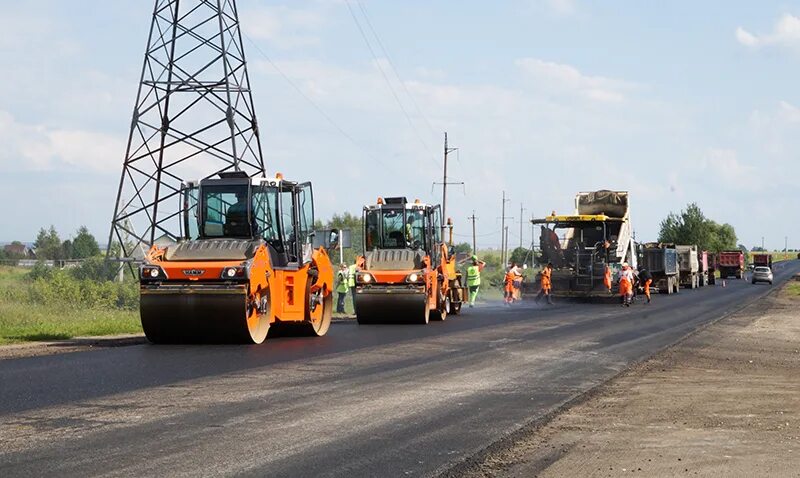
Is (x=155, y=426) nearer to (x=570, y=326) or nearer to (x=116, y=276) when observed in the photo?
(x=570, y=326)

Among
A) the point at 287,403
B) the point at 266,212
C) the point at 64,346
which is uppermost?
the point at 266,212

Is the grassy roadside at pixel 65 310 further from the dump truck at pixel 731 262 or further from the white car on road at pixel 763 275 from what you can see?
the dump truck at pixel 731 262

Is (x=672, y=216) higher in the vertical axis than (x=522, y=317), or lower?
higher

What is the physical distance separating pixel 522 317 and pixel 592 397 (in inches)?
680

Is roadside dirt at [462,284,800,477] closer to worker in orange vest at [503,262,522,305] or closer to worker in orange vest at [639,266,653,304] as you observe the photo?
worker in orange vest at [503,262,522,305]

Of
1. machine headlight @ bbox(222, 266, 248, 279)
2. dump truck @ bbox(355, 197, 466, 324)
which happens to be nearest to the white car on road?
dump truck @ bbox(355, 197, 466, 324)

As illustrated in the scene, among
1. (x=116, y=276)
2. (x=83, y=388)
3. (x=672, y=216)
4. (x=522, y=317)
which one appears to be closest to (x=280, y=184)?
(x=83, y=388)

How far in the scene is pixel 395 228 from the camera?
27031 millimetres

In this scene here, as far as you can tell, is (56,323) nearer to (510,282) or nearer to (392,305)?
(392,305)

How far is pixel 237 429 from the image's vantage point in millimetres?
9219

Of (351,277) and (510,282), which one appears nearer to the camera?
(351,277)

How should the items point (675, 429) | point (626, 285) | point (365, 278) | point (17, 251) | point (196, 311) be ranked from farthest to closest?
point (17, 251) < point (626, 285) < point (365, 278) < point (196, 311) < point (675, 429)

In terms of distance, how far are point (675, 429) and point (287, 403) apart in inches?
148

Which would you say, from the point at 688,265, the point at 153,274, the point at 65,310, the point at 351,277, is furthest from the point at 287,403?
the point at 688,265
